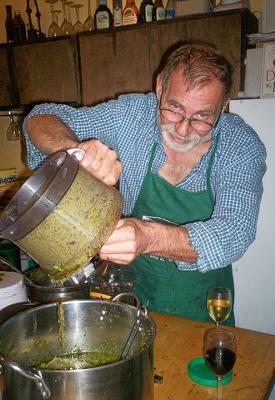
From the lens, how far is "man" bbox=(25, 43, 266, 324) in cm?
98

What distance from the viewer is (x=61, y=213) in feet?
2.25

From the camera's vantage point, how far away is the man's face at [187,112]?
4.21ft

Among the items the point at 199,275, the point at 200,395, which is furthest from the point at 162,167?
the point at 200,395

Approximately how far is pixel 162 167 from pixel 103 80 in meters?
1.18

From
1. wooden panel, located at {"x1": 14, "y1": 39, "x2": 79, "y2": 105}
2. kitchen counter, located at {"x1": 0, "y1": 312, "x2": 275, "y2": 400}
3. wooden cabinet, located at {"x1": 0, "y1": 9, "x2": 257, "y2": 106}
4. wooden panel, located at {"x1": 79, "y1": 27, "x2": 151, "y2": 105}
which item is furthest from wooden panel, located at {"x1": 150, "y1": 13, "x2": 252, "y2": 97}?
kitchen counter, located at {"x1": 0, "y1": 312, "x2": 275, "y2": 400}

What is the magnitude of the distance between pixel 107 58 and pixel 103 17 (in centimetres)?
30

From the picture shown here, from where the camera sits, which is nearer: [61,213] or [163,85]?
[61,213]

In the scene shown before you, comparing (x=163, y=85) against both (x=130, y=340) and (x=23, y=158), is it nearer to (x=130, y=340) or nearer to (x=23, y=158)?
(x=130, y=340)

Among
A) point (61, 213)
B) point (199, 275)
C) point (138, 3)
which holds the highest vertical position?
point (138, 3)

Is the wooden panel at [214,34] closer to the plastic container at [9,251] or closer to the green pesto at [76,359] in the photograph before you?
the plastic container at [9,251]

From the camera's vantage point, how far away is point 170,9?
2.38m

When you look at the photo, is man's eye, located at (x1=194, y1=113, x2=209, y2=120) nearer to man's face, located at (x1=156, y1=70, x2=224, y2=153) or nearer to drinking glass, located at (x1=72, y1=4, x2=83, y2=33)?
man's face, located at (x1=156, y1=70, x2=224, y2=153)

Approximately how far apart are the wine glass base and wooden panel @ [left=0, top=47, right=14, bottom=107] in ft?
7.77

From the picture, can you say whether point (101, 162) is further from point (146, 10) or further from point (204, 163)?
point (146, 10)
